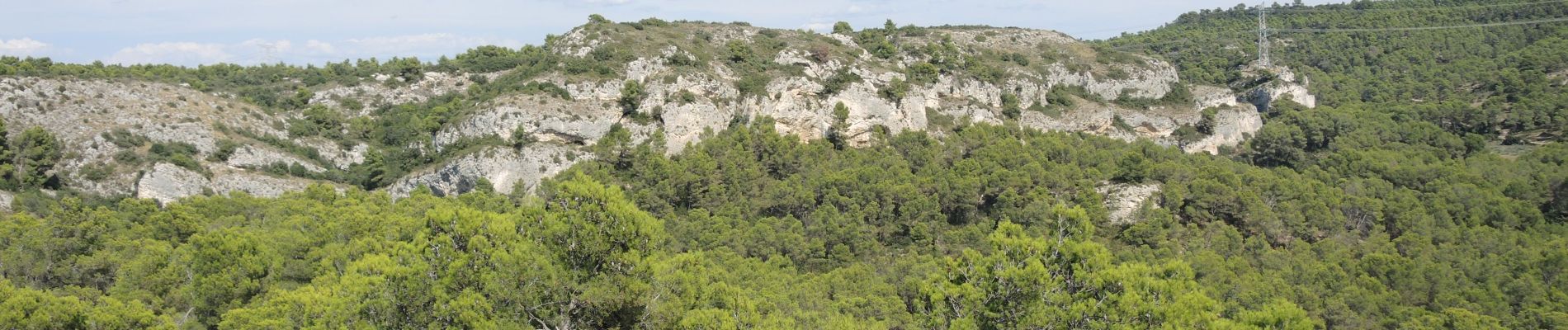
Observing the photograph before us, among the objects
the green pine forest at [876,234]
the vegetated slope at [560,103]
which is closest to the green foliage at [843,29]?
the vegetated slope at [560,103]

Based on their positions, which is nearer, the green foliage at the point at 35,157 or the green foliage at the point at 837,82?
the green foliage at the point at 35,157

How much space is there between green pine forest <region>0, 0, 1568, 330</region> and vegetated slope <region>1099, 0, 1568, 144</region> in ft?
2.06

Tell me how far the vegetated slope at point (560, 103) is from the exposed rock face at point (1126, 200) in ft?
61.3

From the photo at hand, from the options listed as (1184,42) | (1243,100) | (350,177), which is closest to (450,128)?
(350,177)

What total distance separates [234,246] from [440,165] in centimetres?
2736

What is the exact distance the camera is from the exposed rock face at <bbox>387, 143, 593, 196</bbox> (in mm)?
62688

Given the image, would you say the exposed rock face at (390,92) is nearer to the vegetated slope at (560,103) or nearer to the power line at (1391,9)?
the vegetated slope at (560,103)

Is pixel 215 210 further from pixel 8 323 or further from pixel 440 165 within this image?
pixel 8 323

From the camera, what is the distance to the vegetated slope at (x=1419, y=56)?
85938 millimetres

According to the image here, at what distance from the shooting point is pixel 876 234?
56.9 metres

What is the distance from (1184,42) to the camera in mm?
129250

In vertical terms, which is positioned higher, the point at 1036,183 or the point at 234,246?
the point at 234,246

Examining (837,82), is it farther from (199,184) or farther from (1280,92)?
(1280,92)

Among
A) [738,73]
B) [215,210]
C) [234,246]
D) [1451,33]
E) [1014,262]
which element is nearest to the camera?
[1014,262]
